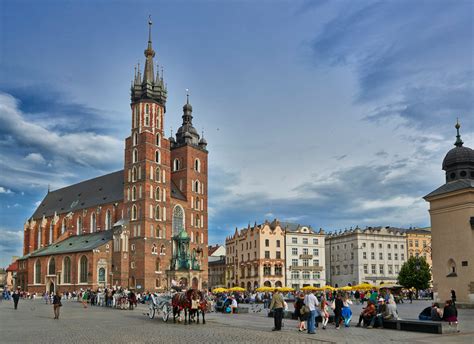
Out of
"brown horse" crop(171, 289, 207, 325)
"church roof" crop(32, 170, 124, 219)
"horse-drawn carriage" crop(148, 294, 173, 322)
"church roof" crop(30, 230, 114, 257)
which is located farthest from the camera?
"church roof" crop(32, 170, 124, 219)

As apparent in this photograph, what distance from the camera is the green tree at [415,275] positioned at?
7312 cm

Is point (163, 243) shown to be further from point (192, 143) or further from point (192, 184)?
point (192, 143)

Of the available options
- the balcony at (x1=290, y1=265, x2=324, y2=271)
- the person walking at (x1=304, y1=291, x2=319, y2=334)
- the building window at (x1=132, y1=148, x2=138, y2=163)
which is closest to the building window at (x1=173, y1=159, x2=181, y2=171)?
the building window at (x1=132, y1=148, x2=138, y2=163)

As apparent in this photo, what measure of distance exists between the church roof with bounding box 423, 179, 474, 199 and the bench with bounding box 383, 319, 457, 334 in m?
17.9

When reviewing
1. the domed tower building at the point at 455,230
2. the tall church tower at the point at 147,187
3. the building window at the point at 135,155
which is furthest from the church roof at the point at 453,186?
the building window at the point at 135,155

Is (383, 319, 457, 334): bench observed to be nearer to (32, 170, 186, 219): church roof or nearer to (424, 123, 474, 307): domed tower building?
(424, 123, 474, 307): domed tower building

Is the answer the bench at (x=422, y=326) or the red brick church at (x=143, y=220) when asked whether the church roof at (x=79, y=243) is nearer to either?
the red brick church at (x=143, y=220)

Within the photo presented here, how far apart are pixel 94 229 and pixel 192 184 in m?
18.1

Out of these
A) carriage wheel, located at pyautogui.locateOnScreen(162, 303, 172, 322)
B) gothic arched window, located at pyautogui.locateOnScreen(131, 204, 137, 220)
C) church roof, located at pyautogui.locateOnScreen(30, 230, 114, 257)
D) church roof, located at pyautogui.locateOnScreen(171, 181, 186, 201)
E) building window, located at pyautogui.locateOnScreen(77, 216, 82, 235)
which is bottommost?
carriage wheel, located at pyautogui.locateOnScreen(162, 303, 172, 322)

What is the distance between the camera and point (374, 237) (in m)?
97.5

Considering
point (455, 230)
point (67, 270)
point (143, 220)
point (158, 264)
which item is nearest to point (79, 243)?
point (67, 270)

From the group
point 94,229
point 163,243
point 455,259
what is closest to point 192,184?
point 163,243

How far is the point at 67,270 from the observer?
78.2 m

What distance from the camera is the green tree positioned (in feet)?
240
